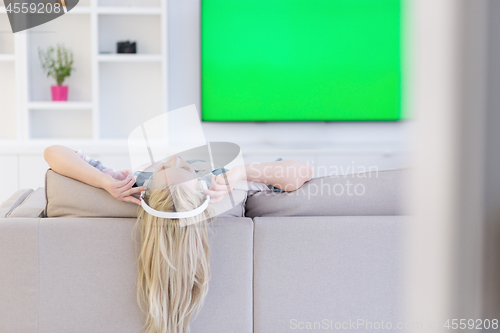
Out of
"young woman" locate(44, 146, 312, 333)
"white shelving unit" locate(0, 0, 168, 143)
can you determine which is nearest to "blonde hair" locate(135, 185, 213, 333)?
"young woman" locate(44, 146, 312, 333)

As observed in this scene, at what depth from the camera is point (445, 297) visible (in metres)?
0.11

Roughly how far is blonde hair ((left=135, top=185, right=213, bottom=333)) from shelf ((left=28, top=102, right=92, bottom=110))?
243 centimetres

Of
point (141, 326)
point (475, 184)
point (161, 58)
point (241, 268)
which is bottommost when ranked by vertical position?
point (141, 326)

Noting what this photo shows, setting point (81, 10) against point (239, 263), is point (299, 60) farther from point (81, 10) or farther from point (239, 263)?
point (239, 263)

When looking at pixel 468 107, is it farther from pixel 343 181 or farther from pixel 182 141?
pixel 182 141

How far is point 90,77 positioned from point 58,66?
0.25 meters

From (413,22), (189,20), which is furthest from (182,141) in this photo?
(413,22)

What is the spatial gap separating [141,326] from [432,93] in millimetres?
1205

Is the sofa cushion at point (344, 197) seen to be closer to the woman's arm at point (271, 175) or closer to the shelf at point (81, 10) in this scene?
the woman's arm at point (271, 175)

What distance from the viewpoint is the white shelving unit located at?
323 cm

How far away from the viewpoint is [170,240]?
109 cm

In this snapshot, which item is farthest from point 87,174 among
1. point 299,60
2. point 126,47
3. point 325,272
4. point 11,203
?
point 299,60

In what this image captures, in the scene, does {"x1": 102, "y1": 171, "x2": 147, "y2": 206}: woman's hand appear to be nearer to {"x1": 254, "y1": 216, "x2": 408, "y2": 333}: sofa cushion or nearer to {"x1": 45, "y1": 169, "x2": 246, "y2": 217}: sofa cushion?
{"x1": 45, "y1": 169, "x2": 246, "y2": 217}: sofa cushion

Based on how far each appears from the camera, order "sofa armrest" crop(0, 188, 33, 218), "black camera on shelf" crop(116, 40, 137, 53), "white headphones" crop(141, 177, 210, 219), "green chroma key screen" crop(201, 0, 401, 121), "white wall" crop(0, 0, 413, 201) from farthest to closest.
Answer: "green chroma key screen" crop(201, 0, 401, 121)
"black camera on shelf" crop(116, 40, 137, 53)
"white wall" crop(0, 0, 413, 201)
"sofa armrest" crop(0, 188, 33, 218)
"white headphones" crop(141, 177, 210, 219)
